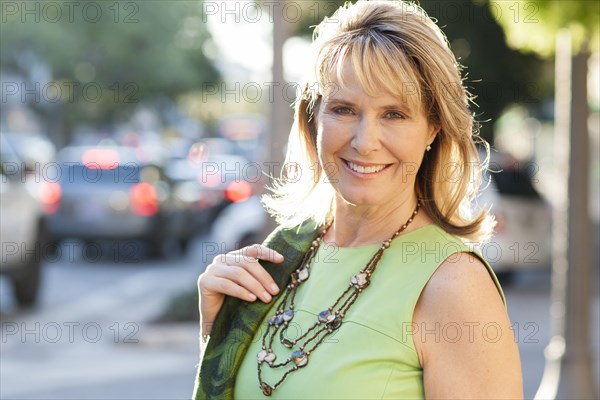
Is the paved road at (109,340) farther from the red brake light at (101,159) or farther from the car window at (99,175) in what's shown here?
the red brake light at (101,159)

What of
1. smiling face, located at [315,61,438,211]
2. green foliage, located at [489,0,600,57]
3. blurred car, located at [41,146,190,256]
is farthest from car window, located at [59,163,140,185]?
smiling face, located at [315,61,438,211]

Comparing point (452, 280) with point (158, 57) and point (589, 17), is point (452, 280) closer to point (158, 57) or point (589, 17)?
point (589, 17)

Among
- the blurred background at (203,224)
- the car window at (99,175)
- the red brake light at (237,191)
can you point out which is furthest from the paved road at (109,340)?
the red brake light at (237,191)

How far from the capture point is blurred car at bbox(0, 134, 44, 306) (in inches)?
Answer: 394

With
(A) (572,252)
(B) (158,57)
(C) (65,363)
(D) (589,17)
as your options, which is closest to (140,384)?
(C) (65,363)

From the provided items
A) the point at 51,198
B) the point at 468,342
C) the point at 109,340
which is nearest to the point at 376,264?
the point at 468,342

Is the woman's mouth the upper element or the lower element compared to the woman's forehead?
lower

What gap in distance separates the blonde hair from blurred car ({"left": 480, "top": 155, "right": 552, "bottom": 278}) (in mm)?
9022

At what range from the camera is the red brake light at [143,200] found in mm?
15023

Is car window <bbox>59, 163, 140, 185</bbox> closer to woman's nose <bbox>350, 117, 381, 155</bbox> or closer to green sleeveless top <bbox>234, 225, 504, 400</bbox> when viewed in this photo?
green sleeveless top <bbox>234, 225, 504, 400</bbox>

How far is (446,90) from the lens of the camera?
2.39 m

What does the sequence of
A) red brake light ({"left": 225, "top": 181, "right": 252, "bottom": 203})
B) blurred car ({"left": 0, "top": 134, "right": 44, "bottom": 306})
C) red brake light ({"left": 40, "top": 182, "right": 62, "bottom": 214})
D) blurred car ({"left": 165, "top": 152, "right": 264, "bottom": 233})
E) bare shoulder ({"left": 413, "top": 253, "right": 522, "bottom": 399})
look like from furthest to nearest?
red brake light ({"left": 225, "top": 181, "right": 252, "bottom": 203}) → blurred car ({"left": 165, "top": 152, "right": 264, "bottom": 233}) → red brake light ({"left": 40, "top": 182, "right": 62, "bottom": 214}) → blurred car ({"left": 0, "top": 134, "right": 44, "bottom": 306}) → bare shoulder ({"left": 413, "top": 253, "right": 522, "bottom": 399})

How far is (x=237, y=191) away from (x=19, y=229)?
8705mm

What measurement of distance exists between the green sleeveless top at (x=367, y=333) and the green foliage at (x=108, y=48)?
30394mm
